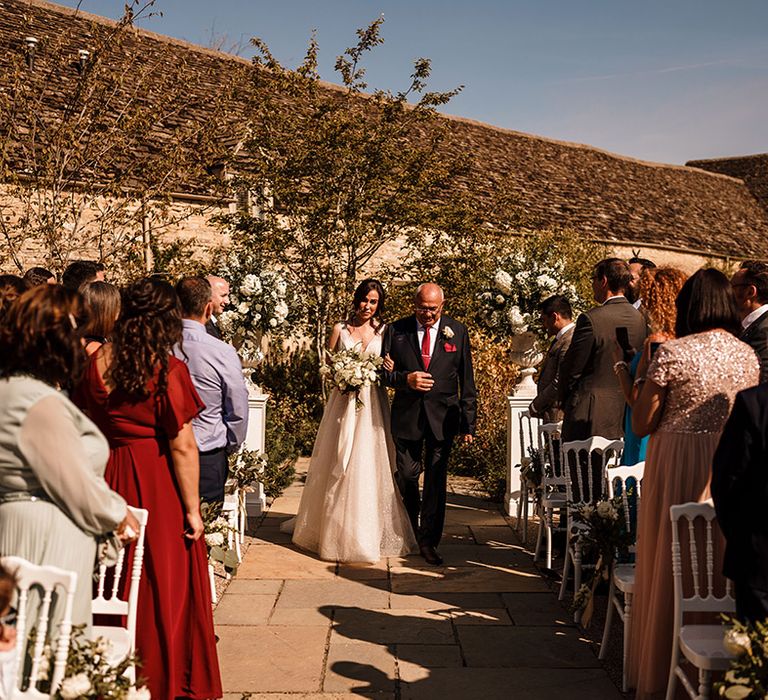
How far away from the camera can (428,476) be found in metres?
7.02

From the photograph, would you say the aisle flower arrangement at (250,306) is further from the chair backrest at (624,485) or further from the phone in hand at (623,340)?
the phone in hand at (623,340)

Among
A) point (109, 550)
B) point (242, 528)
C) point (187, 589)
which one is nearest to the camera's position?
point (109, 550)

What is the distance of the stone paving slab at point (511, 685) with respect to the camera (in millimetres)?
4496

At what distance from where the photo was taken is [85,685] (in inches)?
107

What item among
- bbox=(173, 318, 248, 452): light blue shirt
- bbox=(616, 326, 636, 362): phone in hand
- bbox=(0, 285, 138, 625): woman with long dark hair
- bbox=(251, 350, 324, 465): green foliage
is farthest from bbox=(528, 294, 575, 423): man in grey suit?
bbox=(251, 350, 324, 465): green foliage

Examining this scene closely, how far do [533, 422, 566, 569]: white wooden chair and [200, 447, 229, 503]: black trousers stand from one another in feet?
8.59

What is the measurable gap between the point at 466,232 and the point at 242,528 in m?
6.98

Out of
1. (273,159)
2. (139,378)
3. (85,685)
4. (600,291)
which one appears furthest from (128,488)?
(273,159)

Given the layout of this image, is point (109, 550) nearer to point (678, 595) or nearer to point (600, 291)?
point (678, 595)

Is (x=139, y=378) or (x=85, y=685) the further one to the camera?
(x=139, y=378)

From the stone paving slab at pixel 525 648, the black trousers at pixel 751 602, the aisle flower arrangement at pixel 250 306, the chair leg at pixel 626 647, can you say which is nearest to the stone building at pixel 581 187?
the aisle flower arrangement at pixel 250 306

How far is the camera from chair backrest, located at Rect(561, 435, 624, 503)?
5.83 m

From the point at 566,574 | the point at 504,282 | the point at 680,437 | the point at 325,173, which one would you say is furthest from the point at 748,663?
the point at 325,173

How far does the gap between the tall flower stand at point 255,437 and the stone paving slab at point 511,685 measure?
4252mm
